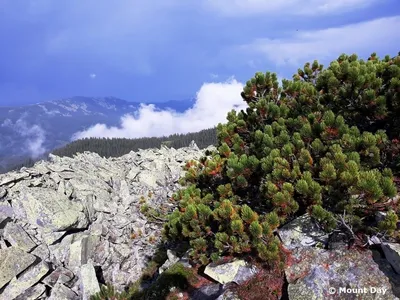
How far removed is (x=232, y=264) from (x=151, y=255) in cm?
1082

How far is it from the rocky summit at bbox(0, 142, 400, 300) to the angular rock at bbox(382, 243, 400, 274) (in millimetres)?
23

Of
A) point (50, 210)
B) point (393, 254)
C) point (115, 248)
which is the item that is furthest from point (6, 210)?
point (393, 254)

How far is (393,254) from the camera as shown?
7340 millimetres

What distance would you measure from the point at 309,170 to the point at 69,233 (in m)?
17.5

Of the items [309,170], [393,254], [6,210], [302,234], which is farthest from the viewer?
[6,210]

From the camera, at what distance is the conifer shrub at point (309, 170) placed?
7547 millimetres

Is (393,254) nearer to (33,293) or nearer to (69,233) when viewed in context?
(33,293)

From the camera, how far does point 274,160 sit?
8352 mm

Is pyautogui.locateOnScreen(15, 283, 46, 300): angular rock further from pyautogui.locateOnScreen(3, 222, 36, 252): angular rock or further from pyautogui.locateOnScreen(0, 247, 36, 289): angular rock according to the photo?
pyautogui.locateOnScreen(3, 222, 36, 252): angular rock

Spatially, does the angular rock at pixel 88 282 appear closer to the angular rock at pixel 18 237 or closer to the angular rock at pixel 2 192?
the angular rock at pixel 18 237

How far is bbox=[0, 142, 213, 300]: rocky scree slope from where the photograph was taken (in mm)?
15133

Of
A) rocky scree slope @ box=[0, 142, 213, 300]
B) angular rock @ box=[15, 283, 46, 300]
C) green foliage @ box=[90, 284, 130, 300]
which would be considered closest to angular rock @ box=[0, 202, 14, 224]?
rocky scree slope @ box=[0, 142, 213, 300]

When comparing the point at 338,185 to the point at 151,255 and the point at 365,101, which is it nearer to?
the point at 365,101

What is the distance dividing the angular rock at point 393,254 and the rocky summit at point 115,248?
0.02 meters
